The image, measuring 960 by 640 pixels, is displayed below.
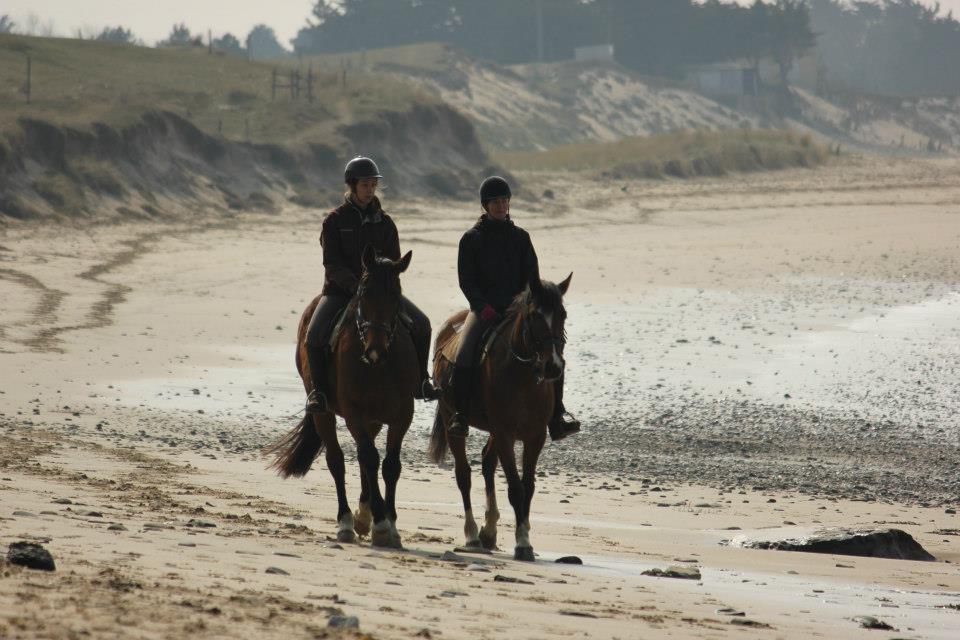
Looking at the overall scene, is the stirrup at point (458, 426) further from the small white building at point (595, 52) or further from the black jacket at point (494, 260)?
the small white building at point (595, 52)

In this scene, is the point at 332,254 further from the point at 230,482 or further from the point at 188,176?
the point at 188,176

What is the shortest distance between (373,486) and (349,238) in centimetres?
184

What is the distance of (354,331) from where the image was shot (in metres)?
9.78

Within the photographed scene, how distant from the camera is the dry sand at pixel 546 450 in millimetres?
6922

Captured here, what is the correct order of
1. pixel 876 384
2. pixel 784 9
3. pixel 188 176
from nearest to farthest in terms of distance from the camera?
1. pixel 876 384
2. pixel 188 176
3. pixel 784 9

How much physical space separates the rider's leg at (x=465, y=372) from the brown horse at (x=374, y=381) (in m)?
0.63

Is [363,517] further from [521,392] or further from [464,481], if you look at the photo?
[521,392]

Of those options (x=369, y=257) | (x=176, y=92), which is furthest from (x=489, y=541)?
(x=176, y=92)

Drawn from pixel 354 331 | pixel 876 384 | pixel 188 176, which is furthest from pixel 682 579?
pixel 188 176

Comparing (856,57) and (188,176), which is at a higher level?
(856,57)

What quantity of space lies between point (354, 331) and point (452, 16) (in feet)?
399

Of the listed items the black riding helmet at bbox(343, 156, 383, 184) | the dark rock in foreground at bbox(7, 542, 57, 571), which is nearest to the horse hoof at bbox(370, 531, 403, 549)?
Answer: the black riding helmet at bbox(343, 156, 383, 184)

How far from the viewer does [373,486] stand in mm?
9711

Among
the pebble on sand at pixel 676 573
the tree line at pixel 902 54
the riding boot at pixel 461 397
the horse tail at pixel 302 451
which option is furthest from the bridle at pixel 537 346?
the tree line at pixel 902 54
